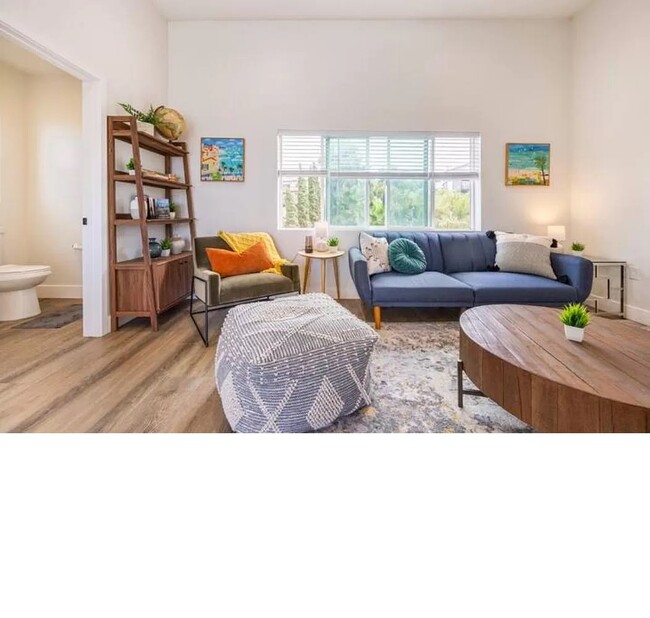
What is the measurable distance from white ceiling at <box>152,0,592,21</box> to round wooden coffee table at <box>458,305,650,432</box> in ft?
12.0

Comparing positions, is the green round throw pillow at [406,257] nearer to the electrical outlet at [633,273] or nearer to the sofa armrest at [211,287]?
the sofa armrest at [211,287]

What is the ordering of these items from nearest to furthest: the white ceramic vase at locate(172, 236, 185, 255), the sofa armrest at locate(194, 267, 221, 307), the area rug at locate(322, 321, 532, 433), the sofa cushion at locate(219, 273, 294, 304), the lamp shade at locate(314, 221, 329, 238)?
the area rug at locate(322, 321, 532, 433) < the sofa armrest at locate(194, 267, 221, 307) < the sofa cushion at locate(219, 273, 294, 304) < the white ceramic vase at locate(172, 236, 185, 255) < the lamp shade at locate(314, 221, 329, 238)

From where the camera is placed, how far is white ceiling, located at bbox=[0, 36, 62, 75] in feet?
12.4

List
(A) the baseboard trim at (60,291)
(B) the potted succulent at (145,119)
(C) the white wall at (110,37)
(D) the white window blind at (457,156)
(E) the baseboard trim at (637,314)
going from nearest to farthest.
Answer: (C) the white wall at (110,37)
(B) the potted succulent at (145,119)
(E) the baseboard trim at (637,314)
(D) the white window blind at (457,156)
(A) the baseboard trim at (60,291)

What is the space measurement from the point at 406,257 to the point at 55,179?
156 inches

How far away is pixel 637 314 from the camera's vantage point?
142 inches

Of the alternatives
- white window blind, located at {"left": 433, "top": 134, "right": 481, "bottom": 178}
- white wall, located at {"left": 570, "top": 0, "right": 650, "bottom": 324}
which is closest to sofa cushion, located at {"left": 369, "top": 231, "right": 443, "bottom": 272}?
white window blind, located at {"left": 433, "top": 134, "right": 481, "bottom": 178}

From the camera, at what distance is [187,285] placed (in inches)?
158

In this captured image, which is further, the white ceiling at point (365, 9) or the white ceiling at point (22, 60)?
the white ceiling at point (365, 9)

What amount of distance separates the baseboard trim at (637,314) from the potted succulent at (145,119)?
454cm

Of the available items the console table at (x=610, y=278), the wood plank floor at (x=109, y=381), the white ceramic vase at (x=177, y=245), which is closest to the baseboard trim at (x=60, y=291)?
the wood plank floor at (x=109, y=381)

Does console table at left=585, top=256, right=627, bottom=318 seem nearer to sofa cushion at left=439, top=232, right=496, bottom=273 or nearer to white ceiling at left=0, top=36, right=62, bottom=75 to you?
sofa cushion at left=439, top=232, right=496, bottom=273

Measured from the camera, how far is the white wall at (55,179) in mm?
4395
